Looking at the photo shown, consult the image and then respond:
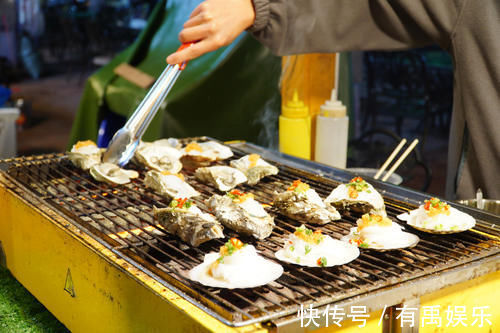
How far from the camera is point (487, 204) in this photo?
2215 mm

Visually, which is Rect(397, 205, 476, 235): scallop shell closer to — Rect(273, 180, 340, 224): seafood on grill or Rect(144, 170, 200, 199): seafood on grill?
Rect(273, 180, 340, 224): seafood on grill

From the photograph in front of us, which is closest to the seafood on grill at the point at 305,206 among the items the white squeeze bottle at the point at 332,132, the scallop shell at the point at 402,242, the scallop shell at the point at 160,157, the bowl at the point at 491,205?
the scallop shell at the point at 402,242

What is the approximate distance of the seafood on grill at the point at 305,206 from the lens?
1.98m

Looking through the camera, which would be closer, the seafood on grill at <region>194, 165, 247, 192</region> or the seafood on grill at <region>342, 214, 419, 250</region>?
the seafood on grill at <region>342, 214, 419, 250</region>

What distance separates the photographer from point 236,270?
1511mm

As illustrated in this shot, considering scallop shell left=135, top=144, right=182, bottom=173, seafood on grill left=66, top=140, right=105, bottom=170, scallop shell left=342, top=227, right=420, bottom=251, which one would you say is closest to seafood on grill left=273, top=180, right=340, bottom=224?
scallop shell left=342, top=227, right=420, bottom=251

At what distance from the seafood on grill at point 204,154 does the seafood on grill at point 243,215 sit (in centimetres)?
72

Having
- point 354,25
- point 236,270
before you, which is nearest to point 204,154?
point 354,25

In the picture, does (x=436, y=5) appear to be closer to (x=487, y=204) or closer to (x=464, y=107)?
(x=464, y=107)

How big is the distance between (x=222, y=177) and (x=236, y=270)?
0.99m

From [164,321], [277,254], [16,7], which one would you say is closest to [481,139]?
[277,254]

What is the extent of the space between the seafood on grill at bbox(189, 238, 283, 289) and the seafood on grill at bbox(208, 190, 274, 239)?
0.78 ft

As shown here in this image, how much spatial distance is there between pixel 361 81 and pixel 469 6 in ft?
30.1

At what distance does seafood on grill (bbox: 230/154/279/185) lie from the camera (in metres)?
2.50
